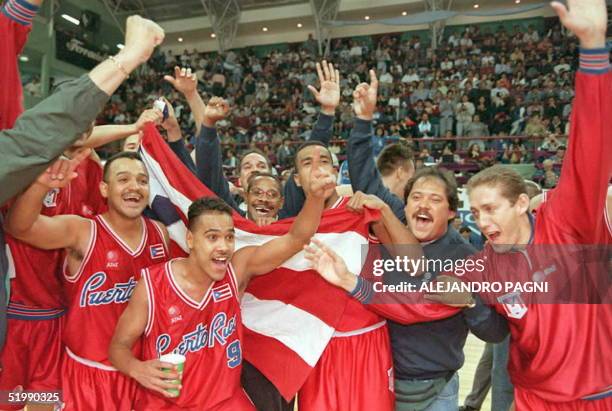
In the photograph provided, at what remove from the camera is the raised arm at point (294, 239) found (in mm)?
2324

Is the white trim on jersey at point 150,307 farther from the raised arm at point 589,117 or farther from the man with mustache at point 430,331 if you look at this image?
the raised arm at point 589,117

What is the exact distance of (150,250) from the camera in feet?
9.25

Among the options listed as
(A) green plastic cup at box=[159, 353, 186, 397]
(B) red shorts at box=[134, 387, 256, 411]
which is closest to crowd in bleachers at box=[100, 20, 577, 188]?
(B) red shorts at box=[134, 387, 256, 411]

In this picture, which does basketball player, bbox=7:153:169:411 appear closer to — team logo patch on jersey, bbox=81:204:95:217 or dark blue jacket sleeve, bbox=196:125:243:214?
team logo patch on jersey, bbox=81:204:95:217

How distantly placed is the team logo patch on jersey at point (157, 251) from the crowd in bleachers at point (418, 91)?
31.7 feet

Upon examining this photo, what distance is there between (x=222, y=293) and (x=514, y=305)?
4.79 feet

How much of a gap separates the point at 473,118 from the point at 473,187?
42.9 ft

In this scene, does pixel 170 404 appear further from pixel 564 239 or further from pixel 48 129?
pixel 564 239

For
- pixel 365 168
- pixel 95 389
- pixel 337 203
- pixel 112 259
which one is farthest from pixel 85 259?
pixel 365 168

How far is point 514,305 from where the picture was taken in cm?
222

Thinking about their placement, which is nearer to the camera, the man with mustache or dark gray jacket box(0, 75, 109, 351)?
dark gray jacket box(0, 75, 109, 351)

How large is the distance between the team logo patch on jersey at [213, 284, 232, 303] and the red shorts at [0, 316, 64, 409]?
1003 millimetres

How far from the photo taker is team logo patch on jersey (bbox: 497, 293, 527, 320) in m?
2.20

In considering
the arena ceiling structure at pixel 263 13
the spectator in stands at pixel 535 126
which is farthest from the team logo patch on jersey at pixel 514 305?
the arena ceiling structure at pixel 263 13
